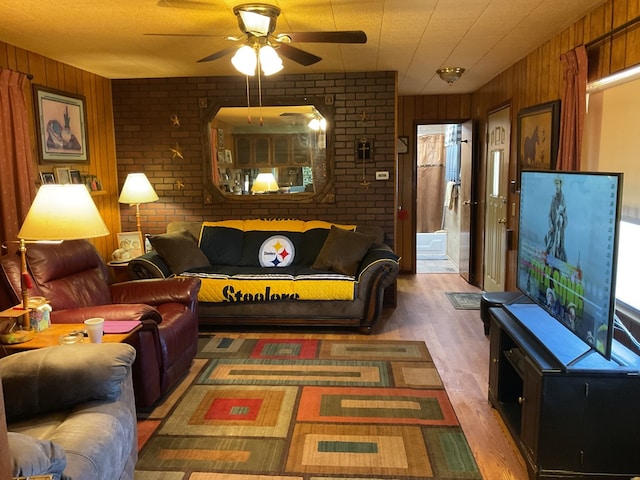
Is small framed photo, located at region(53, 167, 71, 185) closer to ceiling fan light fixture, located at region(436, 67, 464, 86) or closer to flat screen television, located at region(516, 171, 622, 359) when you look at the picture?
ceiling fan light fixture, located at region(436, 67, 464, 86)

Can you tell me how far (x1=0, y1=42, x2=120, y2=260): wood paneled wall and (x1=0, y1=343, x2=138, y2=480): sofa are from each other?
2.58 meters

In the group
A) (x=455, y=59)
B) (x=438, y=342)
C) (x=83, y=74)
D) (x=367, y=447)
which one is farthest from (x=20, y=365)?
(x=455, y=59)

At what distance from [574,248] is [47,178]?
3854mm

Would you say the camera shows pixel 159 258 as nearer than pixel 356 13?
No

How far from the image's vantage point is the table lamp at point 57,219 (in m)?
2.41

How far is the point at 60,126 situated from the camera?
4293 mm

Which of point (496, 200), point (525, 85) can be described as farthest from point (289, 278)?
point (525, 85)

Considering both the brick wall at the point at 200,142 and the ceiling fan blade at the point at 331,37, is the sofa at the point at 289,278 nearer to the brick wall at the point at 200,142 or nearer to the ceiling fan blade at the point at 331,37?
the brick wall at the point at 200,142

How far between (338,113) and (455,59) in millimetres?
1232

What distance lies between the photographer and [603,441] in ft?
6.86

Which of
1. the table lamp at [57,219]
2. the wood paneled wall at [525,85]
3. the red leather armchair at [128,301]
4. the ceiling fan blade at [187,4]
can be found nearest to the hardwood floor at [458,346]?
the wood paneled wall at [525,85]

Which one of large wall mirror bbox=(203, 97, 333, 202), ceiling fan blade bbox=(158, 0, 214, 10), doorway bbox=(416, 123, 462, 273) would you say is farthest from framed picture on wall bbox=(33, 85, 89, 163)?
doorway bbox=(416, 123, 462, 273)

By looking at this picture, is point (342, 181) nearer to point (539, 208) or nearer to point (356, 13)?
point (356, 13)

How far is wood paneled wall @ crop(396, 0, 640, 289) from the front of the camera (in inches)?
109
